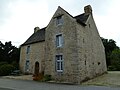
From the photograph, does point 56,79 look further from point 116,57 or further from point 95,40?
point 116,57

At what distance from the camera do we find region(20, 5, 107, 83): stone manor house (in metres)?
16.4

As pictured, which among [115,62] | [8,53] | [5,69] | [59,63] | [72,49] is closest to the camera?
[72,49]

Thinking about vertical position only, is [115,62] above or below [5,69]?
above

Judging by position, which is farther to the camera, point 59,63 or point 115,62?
point 115,62

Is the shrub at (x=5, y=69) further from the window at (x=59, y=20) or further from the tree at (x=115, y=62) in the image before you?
the tree at (x=115, y=62)

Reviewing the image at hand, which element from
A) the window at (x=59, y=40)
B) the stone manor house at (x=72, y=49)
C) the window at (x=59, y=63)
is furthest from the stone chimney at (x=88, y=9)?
the window at (x=59, y=63)

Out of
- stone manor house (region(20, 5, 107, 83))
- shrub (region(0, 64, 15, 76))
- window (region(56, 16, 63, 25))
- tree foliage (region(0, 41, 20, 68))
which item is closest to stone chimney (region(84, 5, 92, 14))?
stone manor house (region(20, 5, 107, 83))

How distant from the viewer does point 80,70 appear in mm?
15945

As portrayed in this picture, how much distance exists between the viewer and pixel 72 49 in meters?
16.8

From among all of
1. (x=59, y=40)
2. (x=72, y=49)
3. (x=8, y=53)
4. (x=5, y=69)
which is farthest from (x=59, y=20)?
(x=8, y=53)

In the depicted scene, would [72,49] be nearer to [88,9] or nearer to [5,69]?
[88,9]

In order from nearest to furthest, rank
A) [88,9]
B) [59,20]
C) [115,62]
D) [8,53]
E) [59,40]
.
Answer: [59,40] < [59,20] < [88,9] < [8,53] < [115,62]

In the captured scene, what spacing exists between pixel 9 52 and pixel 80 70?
74.6 feet

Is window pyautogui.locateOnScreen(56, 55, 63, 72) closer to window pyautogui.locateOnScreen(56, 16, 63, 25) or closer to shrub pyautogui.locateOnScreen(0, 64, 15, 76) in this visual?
window pyautogui.locateOnScreen(56, 16, 63, 25)
